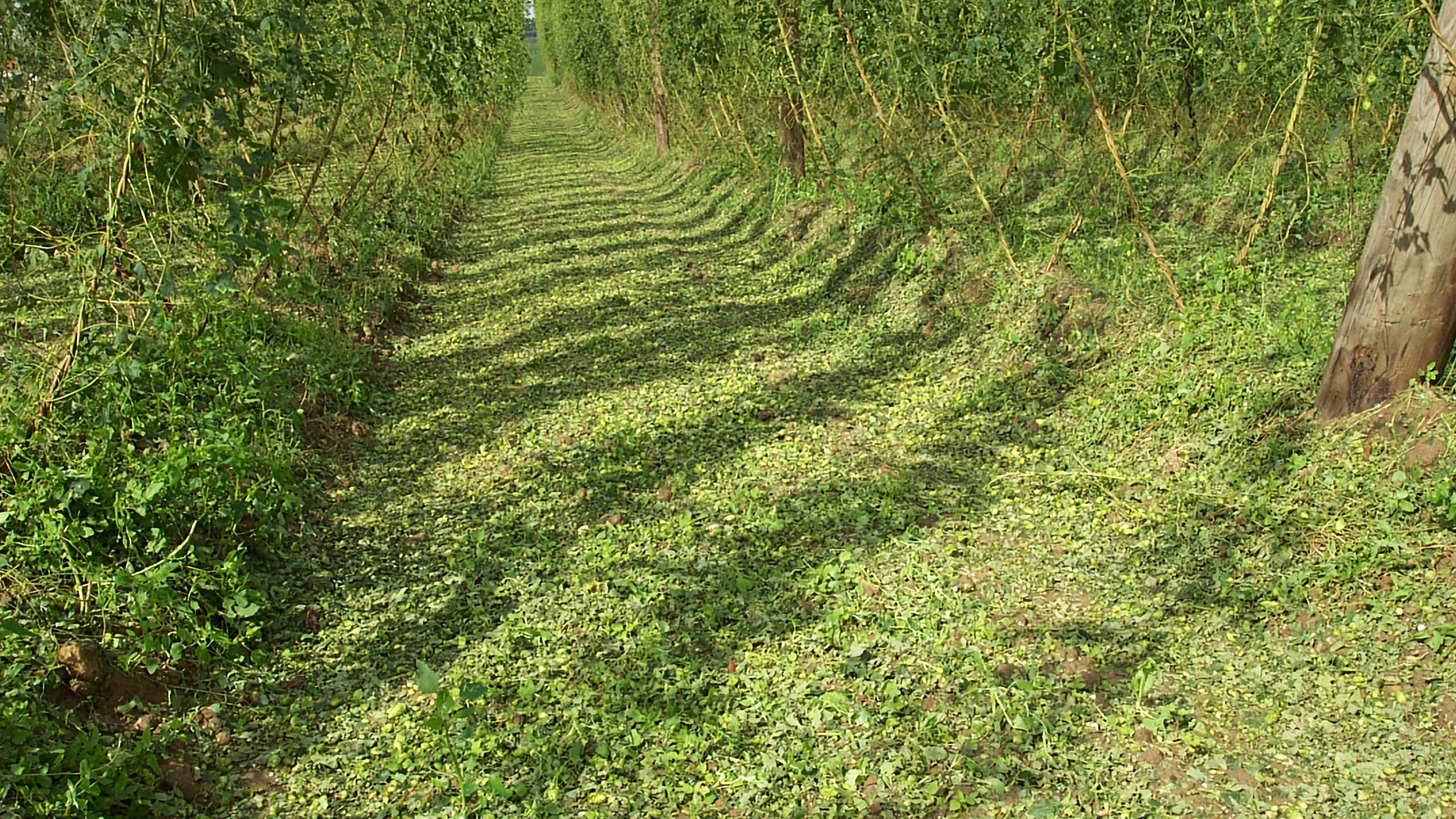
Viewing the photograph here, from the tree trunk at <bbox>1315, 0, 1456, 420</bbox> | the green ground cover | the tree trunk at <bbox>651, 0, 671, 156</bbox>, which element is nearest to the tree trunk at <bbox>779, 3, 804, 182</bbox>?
the green ground cover

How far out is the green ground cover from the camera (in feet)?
8.70

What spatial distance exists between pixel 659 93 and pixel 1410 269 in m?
13.6

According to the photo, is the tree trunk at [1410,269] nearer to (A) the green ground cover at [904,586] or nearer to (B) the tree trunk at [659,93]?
(A) the green ground cover at [904,586]

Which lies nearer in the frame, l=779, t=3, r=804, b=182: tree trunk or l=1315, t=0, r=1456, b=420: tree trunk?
l=1315, t=0, r=1456, b=420: tree trunk

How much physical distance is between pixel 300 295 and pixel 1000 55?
16.4 ft

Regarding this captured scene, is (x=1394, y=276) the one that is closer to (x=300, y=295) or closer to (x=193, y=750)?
(x=193, y=750)

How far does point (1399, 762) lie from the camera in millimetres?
2426

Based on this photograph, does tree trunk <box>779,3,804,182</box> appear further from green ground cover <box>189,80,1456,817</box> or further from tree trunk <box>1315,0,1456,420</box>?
tree trunk <box>1315,0,1456,420</box>

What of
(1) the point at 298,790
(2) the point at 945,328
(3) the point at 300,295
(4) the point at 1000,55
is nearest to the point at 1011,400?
(2) the point at 945,328

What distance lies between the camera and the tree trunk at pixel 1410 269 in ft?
10.5

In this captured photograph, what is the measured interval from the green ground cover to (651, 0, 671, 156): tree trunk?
409 inches

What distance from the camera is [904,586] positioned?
3.52 m

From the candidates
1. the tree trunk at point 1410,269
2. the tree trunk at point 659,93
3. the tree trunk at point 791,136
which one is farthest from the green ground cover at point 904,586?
the tree trunk at point 659,93

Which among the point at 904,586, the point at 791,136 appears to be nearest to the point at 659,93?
the point at 791,136
